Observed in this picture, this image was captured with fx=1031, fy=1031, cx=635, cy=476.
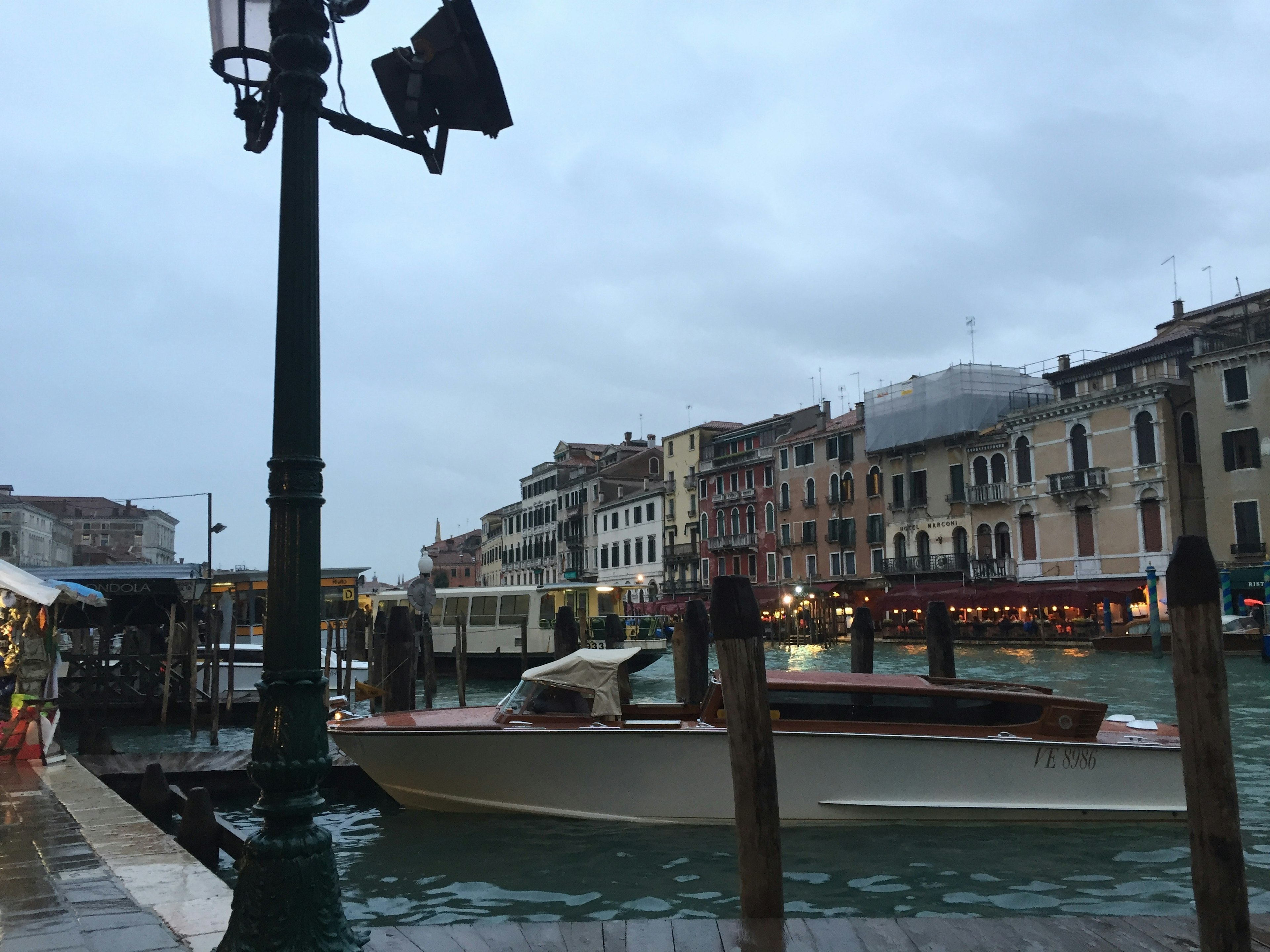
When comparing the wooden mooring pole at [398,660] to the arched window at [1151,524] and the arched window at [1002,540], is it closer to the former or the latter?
the arched window at [1151,524]

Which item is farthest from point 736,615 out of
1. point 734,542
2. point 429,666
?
point 734,542

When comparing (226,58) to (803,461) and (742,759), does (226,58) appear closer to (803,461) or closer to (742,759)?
(742,759)

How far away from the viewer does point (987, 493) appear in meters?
39.2

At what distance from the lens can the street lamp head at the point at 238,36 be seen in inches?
136

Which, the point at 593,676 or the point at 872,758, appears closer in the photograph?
the point at 872,758

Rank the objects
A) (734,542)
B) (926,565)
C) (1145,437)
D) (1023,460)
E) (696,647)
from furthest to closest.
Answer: (734,542), (926,565), (1023,460), (1145,437), (696,647)

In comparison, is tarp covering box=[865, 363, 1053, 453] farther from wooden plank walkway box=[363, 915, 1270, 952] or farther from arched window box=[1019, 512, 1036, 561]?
wooden plank walkway box=[363, 915, 1270, 952]

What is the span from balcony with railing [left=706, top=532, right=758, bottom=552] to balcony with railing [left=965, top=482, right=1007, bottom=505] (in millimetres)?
12443

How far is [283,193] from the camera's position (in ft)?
10.6

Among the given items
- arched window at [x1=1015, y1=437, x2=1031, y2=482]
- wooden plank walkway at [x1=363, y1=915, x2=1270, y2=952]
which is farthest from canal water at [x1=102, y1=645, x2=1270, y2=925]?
arched window at [x1=1015, y1=437, x2=1031, y2=482]

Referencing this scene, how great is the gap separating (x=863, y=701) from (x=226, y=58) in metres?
7.01

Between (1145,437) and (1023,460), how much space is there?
5001 mm

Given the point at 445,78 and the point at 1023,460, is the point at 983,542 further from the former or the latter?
the point at 445,78

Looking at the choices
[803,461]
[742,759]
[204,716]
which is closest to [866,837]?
[742,759]
